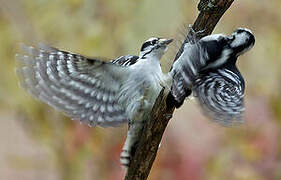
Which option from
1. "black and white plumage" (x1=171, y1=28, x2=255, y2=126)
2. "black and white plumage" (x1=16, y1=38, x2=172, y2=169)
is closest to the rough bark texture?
"black and white plumage" (x1=171, y1=28, x2=255, y2=126)

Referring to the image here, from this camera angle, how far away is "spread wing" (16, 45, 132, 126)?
105 inches

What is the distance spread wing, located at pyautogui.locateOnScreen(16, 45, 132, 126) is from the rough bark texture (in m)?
0.24

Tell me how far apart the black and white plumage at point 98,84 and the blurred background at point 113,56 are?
4.68 ft

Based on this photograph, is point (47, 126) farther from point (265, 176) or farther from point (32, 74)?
point (32, 74)

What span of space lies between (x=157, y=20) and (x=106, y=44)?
2.20 feet

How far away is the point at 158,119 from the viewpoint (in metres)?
2.29

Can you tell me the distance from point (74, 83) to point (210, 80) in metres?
0.65

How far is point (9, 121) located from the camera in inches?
263

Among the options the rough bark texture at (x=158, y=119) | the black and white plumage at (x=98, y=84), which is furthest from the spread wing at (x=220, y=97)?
the black and white plumage at (x=98, y=84)

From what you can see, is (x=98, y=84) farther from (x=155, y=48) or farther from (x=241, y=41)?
(x=241, y=41)

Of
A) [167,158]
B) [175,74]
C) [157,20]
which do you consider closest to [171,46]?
[175,74]

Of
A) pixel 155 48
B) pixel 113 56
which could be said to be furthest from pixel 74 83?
pixel 113 56

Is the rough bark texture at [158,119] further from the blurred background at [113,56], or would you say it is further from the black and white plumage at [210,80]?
the blurred background at [113,56]

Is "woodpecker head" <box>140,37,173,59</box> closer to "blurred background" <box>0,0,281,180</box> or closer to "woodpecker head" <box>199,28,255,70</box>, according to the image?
"woodpecker head" <box>199,28,255,70</box>
